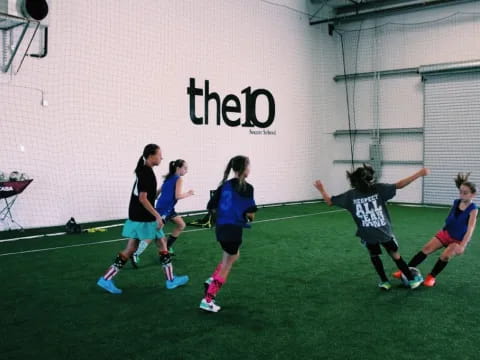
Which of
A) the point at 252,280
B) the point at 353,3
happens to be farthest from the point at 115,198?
the point at 353,3

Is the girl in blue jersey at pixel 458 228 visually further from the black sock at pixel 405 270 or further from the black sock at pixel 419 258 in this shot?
the black sock at pixel 405 270

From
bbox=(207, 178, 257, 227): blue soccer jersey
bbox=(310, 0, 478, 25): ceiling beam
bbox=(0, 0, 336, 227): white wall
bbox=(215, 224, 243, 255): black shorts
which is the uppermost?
bbox=(310, 0, 478, 25): ceiling beam

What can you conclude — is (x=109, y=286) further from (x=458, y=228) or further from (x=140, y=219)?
(x=458, y=228)

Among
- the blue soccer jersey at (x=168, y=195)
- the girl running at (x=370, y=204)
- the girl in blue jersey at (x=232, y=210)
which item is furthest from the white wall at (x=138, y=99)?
the girl running at (x=370, y=204)

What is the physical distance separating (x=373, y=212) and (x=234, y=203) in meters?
1.52

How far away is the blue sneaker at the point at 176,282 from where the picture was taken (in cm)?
540

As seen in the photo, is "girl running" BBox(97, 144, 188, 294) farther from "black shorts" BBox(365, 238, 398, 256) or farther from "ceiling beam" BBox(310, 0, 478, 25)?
"ceiling beam" BBox(310, 0, 478, 25)

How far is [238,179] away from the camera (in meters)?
4.56

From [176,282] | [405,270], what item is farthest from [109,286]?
[405,270]

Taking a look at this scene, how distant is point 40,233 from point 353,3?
11776mm

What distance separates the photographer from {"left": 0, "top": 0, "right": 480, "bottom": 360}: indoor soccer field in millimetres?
4262

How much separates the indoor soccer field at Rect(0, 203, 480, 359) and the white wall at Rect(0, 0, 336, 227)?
2532 millimetres

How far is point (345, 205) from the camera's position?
5164 millimetres

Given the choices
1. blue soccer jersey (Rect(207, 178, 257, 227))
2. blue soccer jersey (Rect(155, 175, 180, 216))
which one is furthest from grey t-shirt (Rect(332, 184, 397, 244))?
blue soccer jersey (Rect(155, 175, 180, 216))
